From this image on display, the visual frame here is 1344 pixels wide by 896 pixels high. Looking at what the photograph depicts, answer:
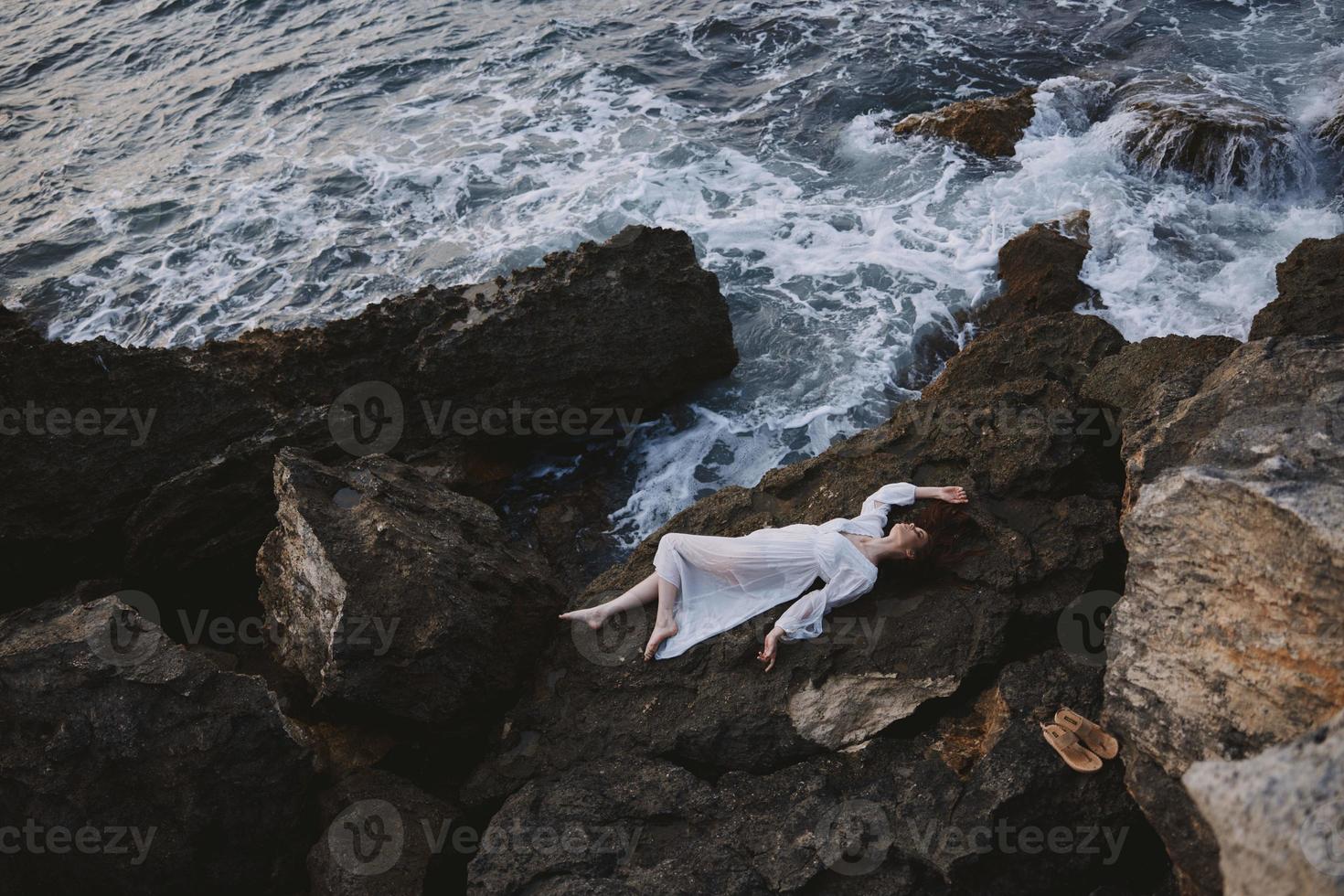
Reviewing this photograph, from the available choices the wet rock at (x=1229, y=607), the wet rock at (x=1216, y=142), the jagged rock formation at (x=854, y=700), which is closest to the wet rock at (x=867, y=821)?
the jagged rock formation at (x=854, y=700)

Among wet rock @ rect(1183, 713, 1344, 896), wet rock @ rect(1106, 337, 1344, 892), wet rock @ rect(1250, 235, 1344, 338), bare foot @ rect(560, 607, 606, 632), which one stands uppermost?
wet rock @ rect(1183, 713, 1344, 896)

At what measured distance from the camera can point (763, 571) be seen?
6340mm

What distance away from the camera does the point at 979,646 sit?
18.8 feet

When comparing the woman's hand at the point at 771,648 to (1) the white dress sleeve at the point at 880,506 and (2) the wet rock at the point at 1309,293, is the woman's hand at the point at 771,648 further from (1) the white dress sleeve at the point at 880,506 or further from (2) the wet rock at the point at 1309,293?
(2) the wet rock at the point at 1309,293

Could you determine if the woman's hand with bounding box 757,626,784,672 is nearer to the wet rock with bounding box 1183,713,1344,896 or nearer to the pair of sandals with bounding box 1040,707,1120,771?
the pair of sandals with bounding box 1040,707,1120,771

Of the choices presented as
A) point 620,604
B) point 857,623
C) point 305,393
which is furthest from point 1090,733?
point 305,393

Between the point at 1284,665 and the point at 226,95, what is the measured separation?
19.7 metres

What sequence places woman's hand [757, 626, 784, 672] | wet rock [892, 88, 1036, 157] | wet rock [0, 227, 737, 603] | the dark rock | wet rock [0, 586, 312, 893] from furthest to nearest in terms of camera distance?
wet rock [892, 88, 1036, 157]
the dark rock
wet rock [0, 227, 737, 603]
woman's hand [757, 626, 784, 672]
wet rock [0, 586, 312, 893]

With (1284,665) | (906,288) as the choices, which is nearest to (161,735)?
(1284,665)

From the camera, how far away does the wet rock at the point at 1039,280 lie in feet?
34.0

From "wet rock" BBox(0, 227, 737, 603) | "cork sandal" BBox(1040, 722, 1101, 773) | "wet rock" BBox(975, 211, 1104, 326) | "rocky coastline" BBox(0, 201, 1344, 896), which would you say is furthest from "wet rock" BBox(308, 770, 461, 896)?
"wet rock" BBox(975, 211, 1104, 326)

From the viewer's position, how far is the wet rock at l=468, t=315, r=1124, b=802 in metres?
5.68

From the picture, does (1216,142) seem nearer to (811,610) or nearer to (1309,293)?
(1309,293)

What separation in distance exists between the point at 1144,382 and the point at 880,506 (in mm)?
2299
